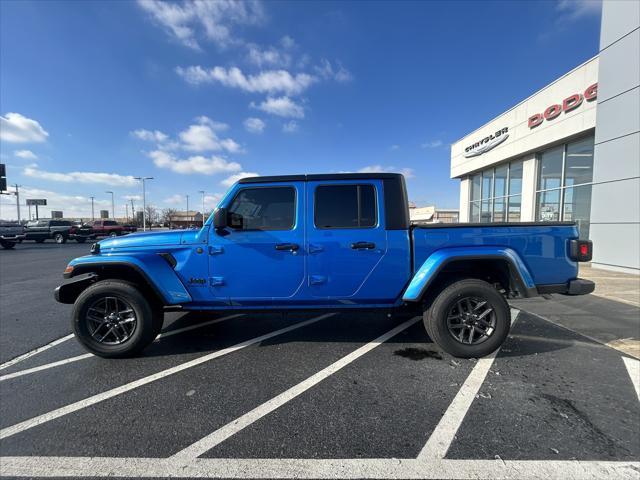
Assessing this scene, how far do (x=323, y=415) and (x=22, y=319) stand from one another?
218 inches

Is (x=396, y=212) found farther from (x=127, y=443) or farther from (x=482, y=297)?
(x=127, y=443)

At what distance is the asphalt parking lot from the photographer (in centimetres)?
202

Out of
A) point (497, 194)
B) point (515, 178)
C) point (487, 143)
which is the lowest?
point (497, 194)

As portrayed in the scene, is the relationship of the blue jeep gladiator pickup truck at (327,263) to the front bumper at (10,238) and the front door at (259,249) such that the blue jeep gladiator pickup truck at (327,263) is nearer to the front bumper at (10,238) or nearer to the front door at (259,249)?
the front door at (259,249)

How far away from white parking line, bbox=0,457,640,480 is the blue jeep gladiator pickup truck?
151 cm

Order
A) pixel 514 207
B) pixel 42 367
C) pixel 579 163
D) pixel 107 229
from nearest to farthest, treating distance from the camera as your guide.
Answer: pixel 42 367 < pixel 579 163 < pixel 514 207 < pixel 107 229

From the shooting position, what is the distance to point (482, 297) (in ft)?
11.3

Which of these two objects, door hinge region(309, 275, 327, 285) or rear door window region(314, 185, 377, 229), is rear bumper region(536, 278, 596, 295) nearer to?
rear door window region(314, 185, 377, 229)

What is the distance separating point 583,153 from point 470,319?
12.4 meters

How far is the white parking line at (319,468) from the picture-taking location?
192cm

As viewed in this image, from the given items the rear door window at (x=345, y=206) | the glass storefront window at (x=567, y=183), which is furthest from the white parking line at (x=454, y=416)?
the glass storefront window at (x=567, y=183)

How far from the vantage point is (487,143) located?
1702 centimetres

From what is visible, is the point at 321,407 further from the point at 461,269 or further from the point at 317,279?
the point at 461,269

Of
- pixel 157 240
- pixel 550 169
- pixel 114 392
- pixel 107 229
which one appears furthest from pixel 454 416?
pixel 107 229
